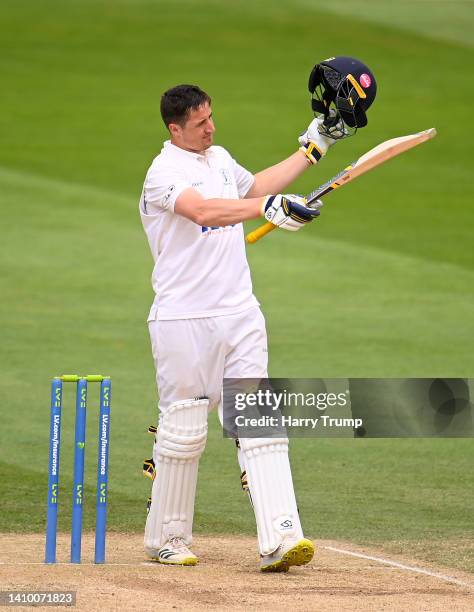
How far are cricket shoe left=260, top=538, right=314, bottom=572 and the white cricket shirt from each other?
1041 millimetres

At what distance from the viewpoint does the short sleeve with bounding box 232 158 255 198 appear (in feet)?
21.2

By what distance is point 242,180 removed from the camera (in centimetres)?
648

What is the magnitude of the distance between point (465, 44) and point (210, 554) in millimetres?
21893

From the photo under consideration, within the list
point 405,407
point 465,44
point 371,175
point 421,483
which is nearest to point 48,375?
Answer: point 405,407

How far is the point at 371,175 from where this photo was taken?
19.2 metres

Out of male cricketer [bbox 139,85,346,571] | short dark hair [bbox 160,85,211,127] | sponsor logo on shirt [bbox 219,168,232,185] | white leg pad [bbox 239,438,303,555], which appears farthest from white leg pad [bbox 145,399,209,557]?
short dark hair [bbox 160,85,211,127]

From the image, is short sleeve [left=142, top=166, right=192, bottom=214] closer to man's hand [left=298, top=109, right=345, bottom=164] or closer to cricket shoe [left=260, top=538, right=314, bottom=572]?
man's hand [left=298, top=109, right=345, bottom=164]

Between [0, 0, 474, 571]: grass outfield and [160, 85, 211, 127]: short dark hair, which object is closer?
[160, 85, 211, 127]: short dark hair

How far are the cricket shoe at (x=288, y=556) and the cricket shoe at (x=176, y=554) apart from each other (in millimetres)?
339

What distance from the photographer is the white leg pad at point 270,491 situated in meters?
5.88

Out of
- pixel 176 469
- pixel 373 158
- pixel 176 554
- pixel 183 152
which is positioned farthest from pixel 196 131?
pixel 176 554

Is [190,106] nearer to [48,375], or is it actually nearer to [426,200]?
[48,375]

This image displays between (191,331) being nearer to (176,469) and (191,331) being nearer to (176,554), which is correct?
(176,469)

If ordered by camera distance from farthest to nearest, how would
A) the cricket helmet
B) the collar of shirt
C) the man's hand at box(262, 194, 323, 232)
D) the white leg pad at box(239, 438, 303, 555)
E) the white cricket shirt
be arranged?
the cricket helmet < the collar of shirt < the white cricket shirt < the white leg pad at box(239, 438, 303, 555) < the man's hand at box(262, 194, 323, 232)
